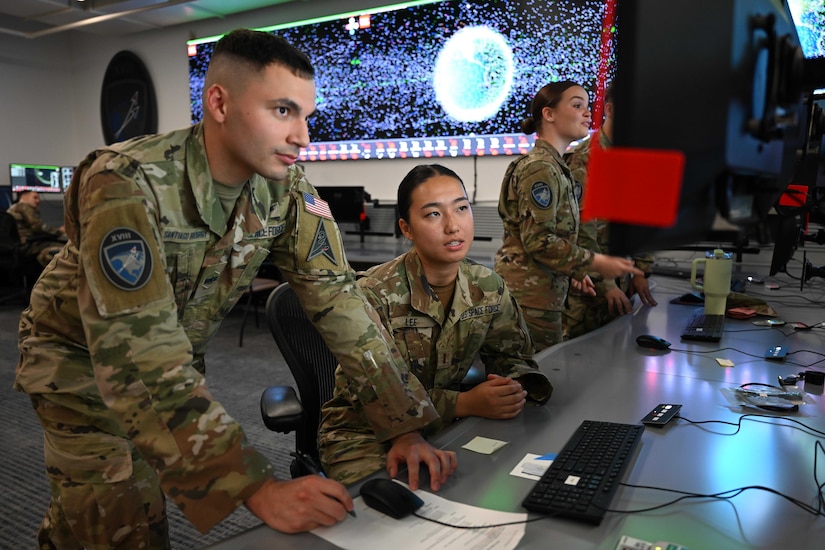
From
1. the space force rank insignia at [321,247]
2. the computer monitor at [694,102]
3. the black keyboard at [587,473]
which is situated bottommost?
the black keyboard at [587,473]

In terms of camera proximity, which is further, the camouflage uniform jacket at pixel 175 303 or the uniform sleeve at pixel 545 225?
the uniform sleeve at pixel 545 225

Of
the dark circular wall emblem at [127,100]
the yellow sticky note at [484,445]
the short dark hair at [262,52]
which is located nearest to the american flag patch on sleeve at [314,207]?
the short dark hair at [262,52]

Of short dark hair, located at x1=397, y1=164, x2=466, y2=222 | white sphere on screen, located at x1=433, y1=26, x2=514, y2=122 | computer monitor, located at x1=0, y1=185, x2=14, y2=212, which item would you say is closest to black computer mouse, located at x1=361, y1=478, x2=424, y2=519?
short dark hair, located at x1=397, y1=164, x2=466, y2=222

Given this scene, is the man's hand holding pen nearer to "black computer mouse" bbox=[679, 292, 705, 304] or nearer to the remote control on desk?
the remote control on desk

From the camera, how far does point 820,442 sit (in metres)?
1.00

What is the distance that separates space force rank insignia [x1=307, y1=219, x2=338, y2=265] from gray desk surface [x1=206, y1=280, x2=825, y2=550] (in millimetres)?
390

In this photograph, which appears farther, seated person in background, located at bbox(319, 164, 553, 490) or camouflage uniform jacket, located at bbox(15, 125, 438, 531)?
seated person in background, located at bbox(319, 164, 553, 490)

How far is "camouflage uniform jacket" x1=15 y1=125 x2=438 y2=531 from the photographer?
798 mm

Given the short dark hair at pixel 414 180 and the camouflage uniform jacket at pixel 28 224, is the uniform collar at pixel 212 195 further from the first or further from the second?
the camouflage uniform jacket at pixel 28 224

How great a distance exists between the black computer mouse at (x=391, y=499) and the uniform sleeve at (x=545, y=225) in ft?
4.44

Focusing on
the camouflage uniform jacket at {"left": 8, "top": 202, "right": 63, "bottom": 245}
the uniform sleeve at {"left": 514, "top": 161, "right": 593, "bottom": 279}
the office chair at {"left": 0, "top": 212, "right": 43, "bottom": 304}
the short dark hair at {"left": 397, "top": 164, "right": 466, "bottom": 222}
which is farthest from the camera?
the camouflage uniform jacket at {"left": 8, "top": 202, "right": 63, "bottom": 245}

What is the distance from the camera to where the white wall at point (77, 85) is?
577 centimetres

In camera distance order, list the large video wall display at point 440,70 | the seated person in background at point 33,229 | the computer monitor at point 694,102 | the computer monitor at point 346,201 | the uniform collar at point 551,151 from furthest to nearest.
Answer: the seated person in background at point 33,229, the computer monitor at point 346,201, the large video wall display at point 440,70, the uniform collar at point 551,151, the computer monitor at point 694,102

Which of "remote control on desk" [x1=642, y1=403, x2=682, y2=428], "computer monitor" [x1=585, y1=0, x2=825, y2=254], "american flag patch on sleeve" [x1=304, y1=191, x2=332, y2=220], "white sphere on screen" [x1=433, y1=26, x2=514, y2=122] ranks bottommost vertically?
"remote control on desk" [x1=642, y1=403, x2=682, y2=428]
